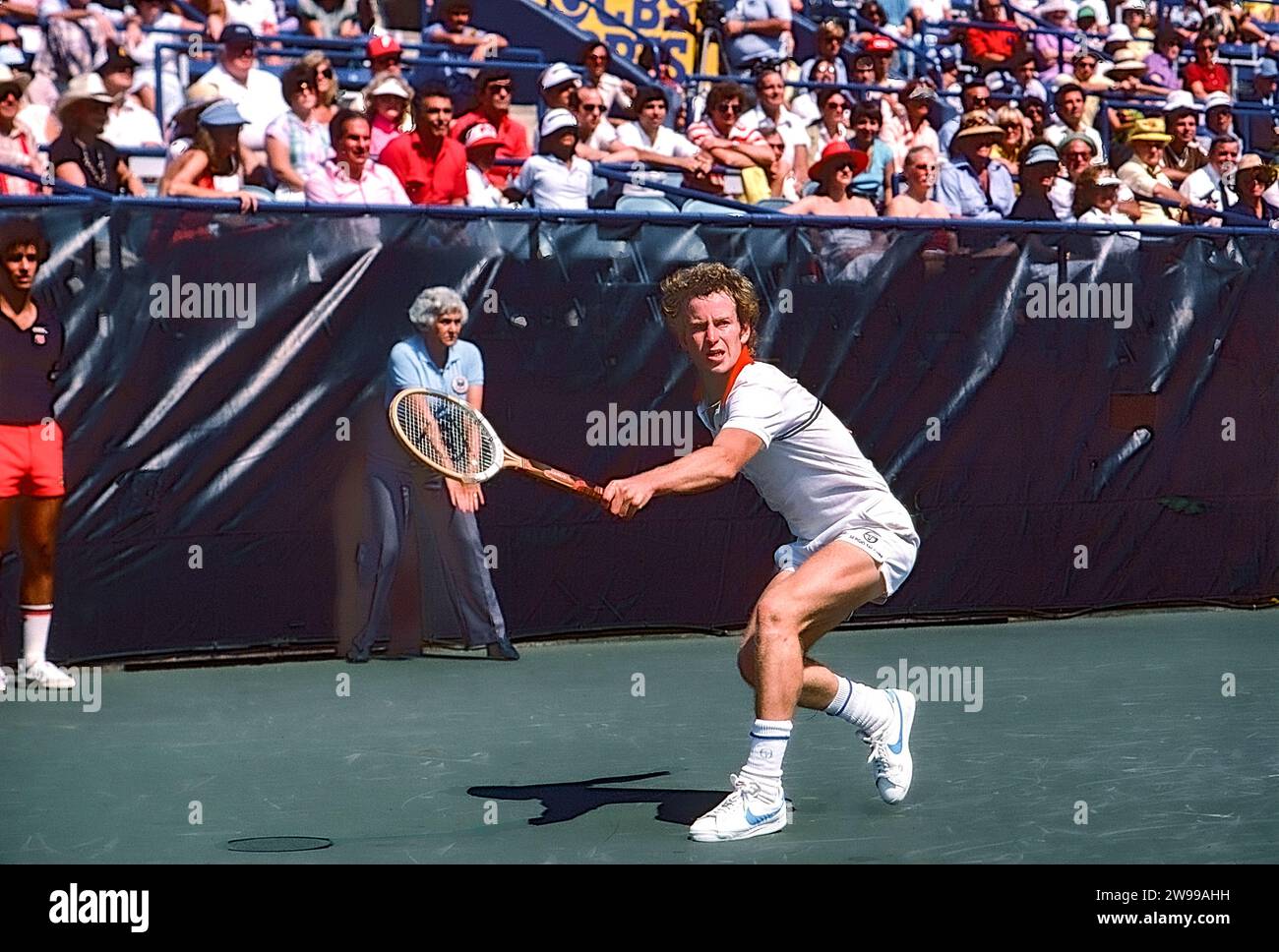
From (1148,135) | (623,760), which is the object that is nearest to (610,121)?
(1148,135)

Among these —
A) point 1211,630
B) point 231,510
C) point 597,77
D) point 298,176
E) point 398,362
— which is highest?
point 597,77

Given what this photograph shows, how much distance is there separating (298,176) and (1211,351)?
5454 mm

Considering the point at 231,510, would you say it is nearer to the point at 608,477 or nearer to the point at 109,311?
the point at 109,311

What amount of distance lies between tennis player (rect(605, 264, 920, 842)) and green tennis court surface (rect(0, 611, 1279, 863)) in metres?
0.17

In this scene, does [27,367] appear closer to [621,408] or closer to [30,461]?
[30,461]

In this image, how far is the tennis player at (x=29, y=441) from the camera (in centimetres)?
904

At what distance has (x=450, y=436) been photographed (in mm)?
6312

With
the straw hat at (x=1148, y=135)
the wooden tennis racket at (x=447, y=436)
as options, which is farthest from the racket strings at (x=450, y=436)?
the straw hat at (x=1148, y=135)

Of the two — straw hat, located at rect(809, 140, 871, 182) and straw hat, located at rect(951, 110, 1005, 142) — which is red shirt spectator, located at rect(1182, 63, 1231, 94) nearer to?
straw hat, located at rect(951, 110, 1005, 142)

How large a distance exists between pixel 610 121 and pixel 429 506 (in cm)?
539

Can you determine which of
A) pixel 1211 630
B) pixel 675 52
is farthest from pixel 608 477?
pixel 675 52

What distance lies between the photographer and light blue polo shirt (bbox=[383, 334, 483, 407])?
33.0ft
